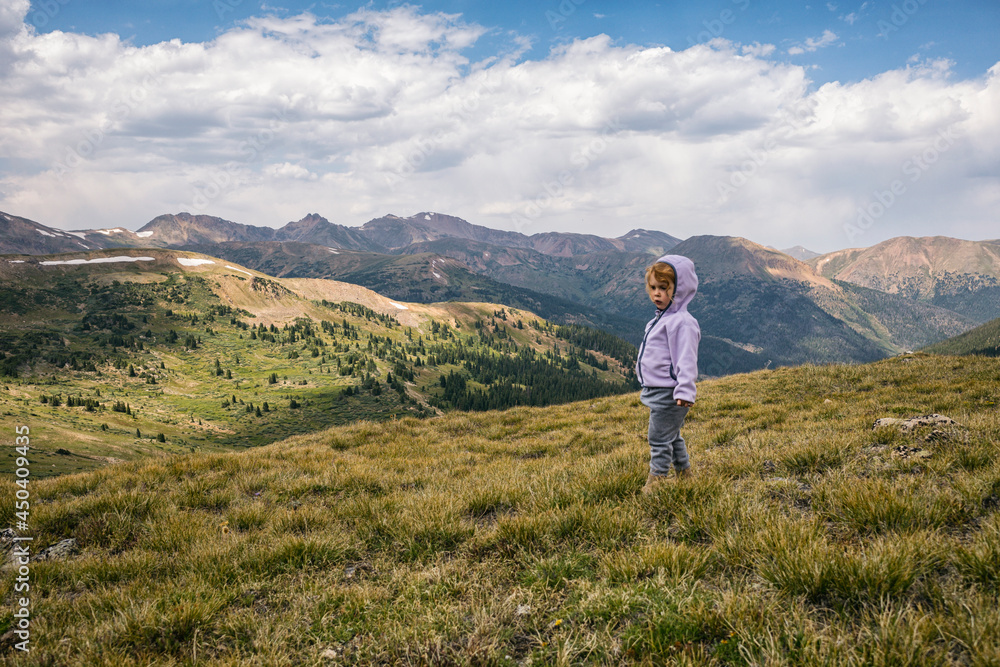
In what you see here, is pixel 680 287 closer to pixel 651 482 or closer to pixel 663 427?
pixel 663 427

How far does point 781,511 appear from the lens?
16.5 ft

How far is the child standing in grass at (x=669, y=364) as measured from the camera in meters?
6.59

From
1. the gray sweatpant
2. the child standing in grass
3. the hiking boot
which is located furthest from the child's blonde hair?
the hiking boot

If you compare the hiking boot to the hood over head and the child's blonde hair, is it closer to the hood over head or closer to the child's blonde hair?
the hood over head

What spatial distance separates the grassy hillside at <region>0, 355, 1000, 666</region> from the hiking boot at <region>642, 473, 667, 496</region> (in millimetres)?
189

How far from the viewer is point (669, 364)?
6883mm

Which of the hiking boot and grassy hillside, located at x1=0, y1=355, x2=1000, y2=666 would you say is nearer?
grassy hillside, located at x1=0, y1=355, x2=1000, y2=666

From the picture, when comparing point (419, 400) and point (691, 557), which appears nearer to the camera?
point (691, 557)

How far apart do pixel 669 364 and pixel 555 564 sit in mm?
3762

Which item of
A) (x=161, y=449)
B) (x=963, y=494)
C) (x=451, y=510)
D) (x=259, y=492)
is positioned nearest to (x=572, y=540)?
(x=451, y=510)

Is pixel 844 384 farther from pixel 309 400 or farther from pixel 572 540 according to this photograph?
pixel 309 400

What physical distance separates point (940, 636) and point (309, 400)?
191 m

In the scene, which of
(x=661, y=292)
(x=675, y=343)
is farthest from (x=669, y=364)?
(x=661, y=292)

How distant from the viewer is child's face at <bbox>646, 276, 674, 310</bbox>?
6941mm
